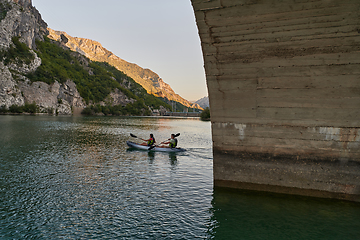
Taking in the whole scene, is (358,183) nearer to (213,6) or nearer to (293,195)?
(293,195)

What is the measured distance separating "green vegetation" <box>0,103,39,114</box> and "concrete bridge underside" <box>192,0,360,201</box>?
105 meters

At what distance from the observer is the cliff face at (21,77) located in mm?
93312

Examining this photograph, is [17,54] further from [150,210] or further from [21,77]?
[150,210]

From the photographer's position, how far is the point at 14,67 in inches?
4094

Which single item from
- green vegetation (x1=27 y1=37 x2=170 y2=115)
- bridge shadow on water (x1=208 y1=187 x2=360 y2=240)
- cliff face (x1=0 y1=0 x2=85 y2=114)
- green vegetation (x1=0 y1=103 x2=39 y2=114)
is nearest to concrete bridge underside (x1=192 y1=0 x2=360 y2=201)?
bridge shadow on water (x1=208 y1=187 x2=360 y2=240)

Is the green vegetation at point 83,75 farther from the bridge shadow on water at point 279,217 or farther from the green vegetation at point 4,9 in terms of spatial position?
the bridge shadow on water at point 279,217

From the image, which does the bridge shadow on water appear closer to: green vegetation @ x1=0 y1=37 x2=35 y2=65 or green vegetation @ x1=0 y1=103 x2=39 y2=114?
green vegetation @ x1=0 y1=103 x2=39 y2=114

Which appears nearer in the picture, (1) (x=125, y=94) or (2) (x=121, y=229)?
(2) (x=121, y=229)

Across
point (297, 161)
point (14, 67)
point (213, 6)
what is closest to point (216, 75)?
point (213, 6)

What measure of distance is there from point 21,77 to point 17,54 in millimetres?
14268

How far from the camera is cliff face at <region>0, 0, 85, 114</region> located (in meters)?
93.3

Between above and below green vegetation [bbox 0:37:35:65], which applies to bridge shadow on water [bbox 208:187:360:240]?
below

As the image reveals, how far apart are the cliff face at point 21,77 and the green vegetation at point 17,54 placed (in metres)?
1.03

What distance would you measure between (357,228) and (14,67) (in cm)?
12949
